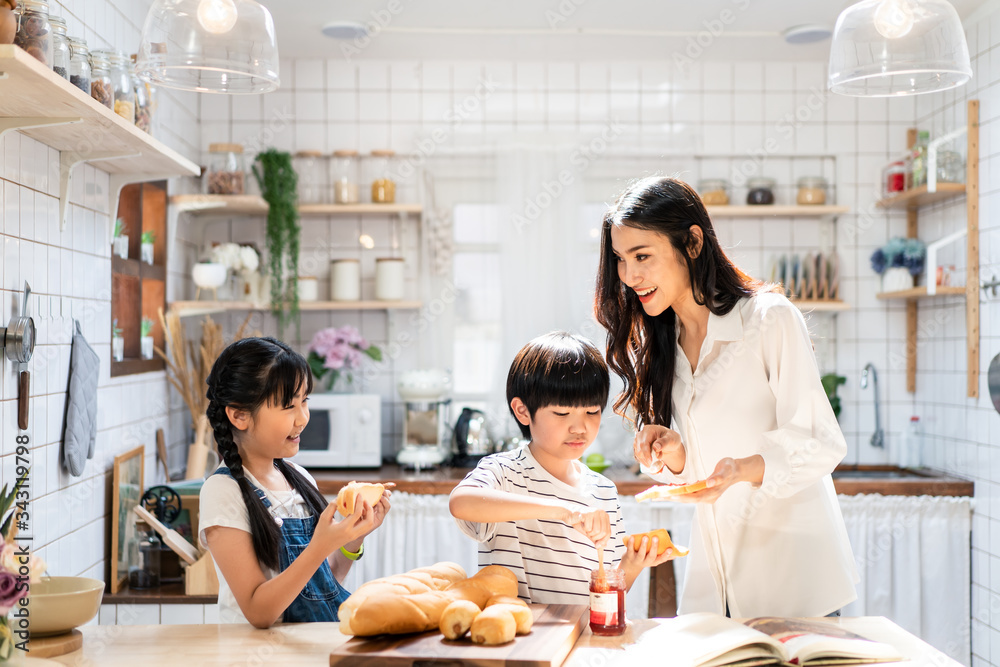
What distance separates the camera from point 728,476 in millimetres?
1315

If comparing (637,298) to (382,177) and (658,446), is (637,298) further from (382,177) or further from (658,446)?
(382,177)

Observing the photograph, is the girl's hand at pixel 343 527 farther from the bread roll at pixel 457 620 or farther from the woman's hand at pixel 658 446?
the woman's hand at pixel 658 446

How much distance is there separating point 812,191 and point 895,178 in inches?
12.8

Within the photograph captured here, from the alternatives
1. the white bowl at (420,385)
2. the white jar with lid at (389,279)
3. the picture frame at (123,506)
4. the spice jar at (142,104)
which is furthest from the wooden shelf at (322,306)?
the spice jar at (142,104)

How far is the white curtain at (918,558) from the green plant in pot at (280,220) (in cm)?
230

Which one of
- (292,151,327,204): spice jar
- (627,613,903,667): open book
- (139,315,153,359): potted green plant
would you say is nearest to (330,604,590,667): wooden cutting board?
(627,613,903,667): open book

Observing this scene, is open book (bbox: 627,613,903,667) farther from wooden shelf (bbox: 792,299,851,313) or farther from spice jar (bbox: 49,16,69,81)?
wooden shelf (bbox: 792,299,851,313)

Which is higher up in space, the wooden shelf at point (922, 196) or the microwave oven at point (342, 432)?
the wooden shelf at point (922, 196)

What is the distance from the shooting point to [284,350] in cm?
150

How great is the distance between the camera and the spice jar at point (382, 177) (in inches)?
140

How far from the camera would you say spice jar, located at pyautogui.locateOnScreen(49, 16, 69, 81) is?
1594 millimetres

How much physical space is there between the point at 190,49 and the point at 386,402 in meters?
2.32

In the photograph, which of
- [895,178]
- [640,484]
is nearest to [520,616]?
[640,484]

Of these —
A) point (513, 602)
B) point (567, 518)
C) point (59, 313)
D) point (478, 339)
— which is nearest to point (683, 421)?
point (567, 518)
